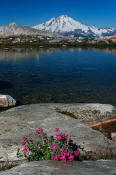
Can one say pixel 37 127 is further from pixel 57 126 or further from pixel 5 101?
pixel 5 101

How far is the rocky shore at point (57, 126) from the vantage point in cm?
1106

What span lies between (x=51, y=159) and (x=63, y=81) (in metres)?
34.1

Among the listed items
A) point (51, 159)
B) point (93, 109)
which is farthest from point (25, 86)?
point (51, 159)

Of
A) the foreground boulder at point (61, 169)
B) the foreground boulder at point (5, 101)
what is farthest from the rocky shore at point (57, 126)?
the foreground boulder at point (5, 101)

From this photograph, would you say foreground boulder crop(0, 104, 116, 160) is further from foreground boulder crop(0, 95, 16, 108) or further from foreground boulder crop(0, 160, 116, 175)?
foreground boulder crop(0, 95, 16, 108)

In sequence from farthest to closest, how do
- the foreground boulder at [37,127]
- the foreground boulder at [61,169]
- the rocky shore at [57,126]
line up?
1. the foreground boulder at [37,127]
2. the rocky shore at [57,126]
3. the foreground boulder at [61,169]

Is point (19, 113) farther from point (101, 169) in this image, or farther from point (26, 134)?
point (101, 169)

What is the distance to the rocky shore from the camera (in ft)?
36.3

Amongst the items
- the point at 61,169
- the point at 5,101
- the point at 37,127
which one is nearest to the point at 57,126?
the point at 37,127

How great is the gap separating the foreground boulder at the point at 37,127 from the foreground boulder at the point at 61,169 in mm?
4057

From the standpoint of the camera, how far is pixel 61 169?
6.64 m

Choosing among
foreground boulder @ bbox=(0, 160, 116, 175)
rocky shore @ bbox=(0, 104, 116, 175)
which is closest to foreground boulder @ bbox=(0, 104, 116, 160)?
rocky shore @ bbox=(0, 104, 116, 175)

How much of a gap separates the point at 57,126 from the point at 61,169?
870cm

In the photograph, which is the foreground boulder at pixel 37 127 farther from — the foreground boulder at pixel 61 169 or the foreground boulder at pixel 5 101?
the foreground boulder at pixel 5 101
